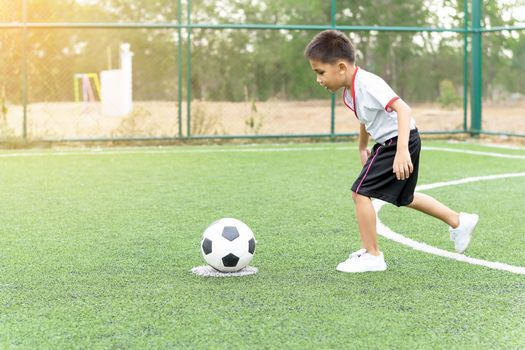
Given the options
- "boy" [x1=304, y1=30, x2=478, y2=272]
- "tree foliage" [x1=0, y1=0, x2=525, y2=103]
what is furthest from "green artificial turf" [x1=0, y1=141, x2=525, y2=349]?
"tree foliage" [x1=0, y1=0, x2=525, y2=103]

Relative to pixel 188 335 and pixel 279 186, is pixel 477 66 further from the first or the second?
pixel 188 335

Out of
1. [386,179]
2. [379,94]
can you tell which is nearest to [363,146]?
[386,179]

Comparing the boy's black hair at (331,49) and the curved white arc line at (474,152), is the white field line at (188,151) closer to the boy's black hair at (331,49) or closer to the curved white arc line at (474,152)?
the curved white arc line at (474,152)

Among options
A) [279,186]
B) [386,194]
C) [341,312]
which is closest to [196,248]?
[386,194]

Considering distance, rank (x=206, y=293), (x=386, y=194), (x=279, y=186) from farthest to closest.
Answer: (x=279, y=186) → (x=386, y=194) → (x=206, y=293)

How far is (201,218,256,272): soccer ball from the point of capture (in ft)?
14.0

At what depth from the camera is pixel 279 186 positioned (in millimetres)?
7586

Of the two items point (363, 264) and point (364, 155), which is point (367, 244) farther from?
point (364, 155)

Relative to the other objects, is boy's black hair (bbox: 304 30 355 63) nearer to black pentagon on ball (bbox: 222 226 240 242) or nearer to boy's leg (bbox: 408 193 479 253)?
boy's leg (bbox: 408 193 479 253)

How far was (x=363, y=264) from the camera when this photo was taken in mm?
4359

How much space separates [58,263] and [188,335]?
155 cm

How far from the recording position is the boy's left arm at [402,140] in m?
4.23

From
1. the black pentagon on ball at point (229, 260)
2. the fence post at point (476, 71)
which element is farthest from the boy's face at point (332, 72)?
the fence post at point (476, 71)

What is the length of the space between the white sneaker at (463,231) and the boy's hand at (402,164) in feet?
1.95
